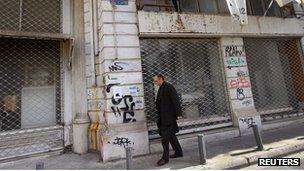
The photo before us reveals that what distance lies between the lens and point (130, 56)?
6.95 metres

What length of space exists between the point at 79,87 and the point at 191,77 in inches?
120

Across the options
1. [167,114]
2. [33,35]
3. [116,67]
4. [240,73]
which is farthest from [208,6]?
[33,35]

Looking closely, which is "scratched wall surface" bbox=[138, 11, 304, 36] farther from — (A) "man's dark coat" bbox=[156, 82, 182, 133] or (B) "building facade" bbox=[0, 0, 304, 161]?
(A) "man's dark coat" bbox=[156, 82, 182, 133]

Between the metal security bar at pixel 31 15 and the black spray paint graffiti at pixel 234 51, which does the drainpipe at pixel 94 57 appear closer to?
the metal security bar at pixel 31 15

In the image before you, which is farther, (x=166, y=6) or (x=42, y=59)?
(x=166, y=6)

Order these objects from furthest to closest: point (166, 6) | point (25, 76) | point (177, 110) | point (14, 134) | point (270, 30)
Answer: point (270, 30) → point (166, 6) → point (25, 76) → point (14, 134) → point (177, 110)

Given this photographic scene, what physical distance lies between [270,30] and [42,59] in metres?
6.76

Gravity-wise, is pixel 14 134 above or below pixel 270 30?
below

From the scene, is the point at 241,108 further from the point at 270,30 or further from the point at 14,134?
the point at 14,134

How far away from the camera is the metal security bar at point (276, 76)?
9.06 m

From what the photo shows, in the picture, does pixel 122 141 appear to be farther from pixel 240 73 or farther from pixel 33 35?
pixel 240 73

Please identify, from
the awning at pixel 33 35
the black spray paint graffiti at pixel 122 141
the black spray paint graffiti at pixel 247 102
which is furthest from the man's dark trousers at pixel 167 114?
the black spray paint graffiti at pixel 247 102

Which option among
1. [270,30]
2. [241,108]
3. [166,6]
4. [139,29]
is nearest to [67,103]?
[139,29]

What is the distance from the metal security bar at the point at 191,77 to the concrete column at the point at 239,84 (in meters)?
0.21
